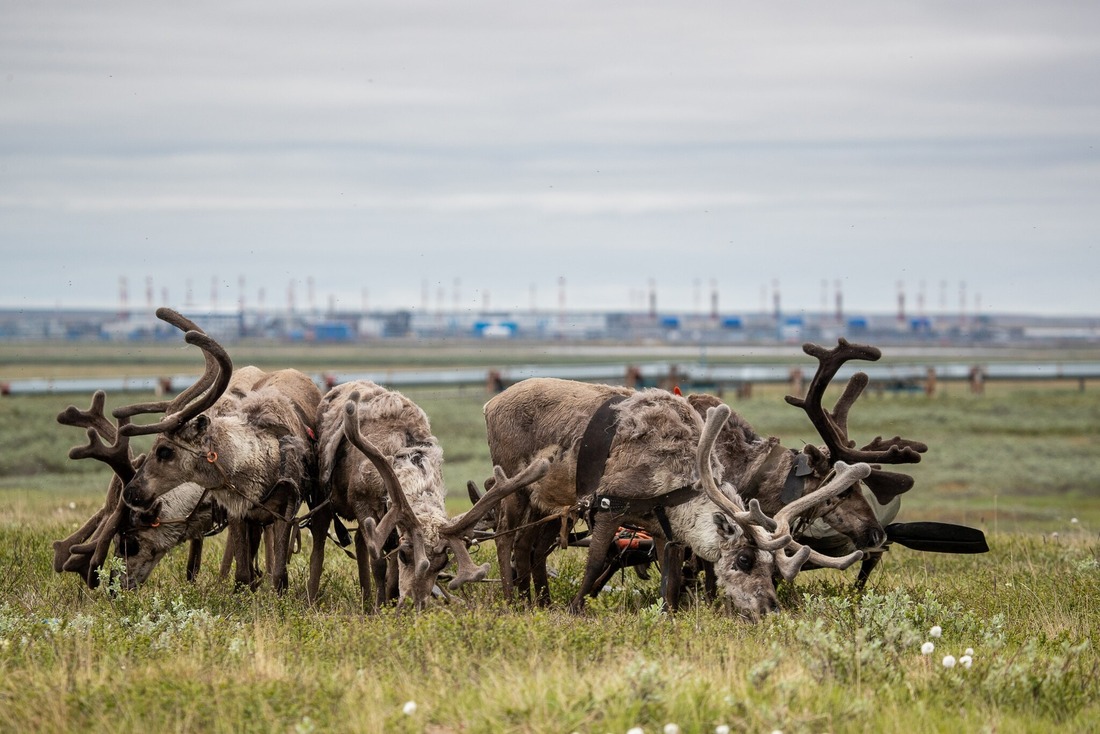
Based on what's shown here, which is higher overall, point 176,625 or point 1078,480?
point 176,625

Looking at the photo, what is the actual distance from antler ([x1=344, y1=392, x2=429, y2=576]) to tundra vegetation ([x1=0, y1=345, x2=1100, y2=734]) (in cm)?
49

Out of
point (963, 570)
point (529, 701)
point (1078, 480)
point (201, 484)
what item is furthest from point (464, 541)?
point (1078, 480)

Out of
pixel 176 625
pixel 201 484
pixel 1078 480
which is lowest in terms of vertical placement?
pixel 1078 480

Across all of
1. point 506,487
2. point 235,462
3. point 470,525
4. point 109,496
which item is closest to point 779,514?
point 506,487

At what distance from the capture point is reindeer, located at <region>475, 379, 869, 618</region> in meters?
9.98

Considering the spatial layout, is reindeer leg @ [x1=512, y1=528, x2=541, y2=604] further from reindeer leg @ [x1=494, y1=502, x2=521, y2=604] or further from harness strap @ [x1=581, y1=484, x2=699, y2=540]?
harness strap @ [x1=581, y1=484, x2=699, y2=540]

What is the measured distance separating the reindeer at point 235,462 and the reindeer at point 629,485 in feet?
5.87

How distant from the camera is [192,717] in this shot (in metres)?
6.67

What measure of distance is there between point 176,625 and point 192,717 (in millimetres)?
2314

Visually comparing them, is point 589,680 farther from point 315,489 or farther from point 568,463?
point 315,489

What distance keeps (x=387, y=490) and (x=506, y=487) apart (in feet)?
3.08

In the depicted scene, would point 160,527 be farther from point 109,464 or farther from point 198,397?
point 198,397

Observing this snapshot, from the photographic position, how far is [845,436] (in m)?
12.0

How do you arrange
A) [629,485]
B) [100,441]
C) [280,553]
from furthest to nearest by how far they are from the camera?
1. [100,441]
2. [280,553]
3. [629,485]
